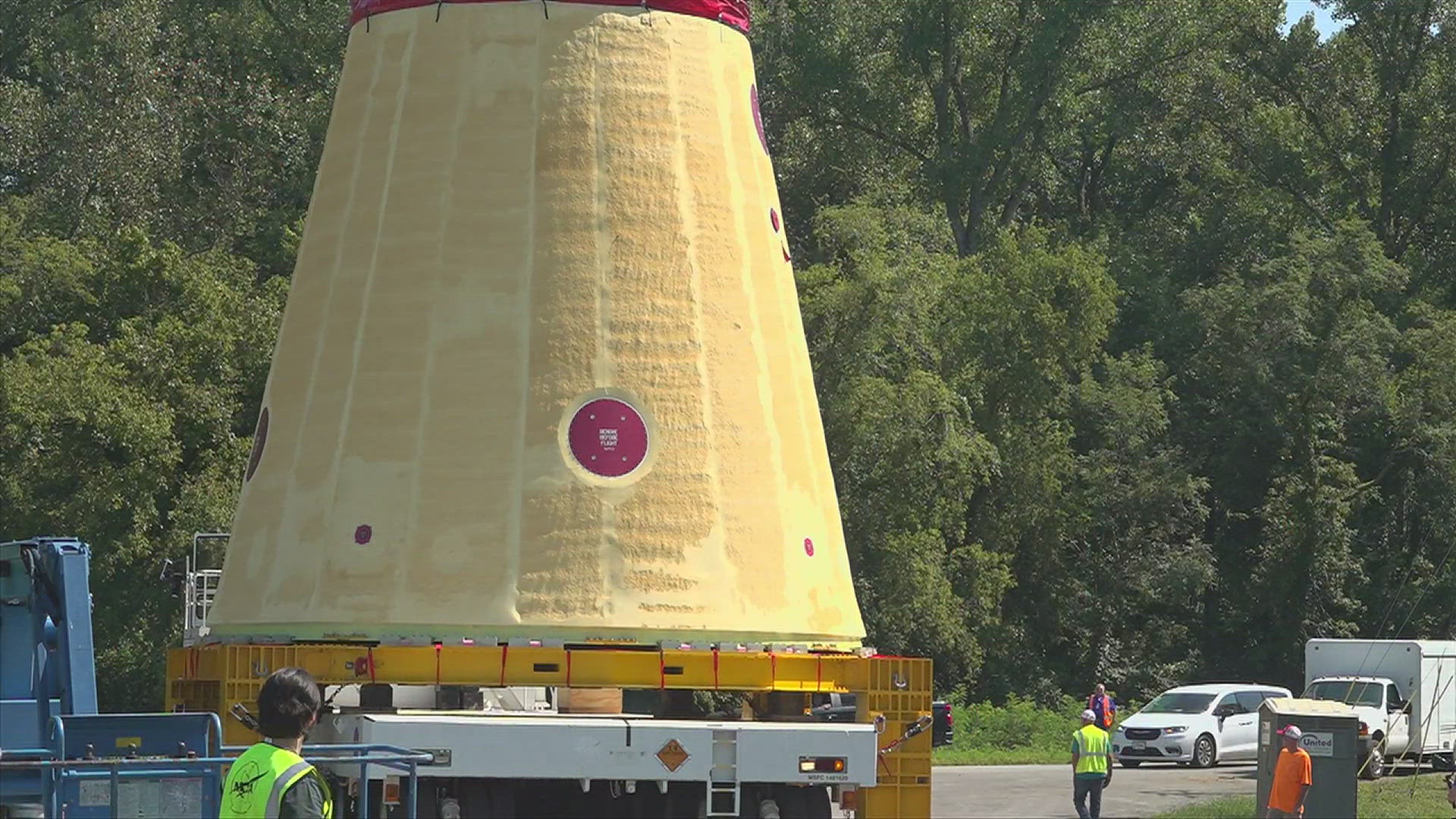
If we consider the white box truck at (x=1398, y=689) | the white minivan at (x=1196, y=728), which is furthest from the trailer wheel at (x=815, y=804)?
the white minivan at (x=1196, y=728)

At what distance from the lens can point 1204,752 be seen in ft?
123

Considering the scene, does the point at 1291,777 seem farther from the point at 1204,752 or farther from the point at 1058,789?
the point at 1204,752

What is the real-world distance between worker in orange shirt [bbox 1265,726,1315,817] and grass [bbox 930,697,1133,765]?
57.3ft

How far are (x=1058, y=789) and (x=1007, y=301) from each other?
18.6 meters

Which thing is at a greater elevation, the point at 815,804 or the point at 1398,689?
the point at 1398,689

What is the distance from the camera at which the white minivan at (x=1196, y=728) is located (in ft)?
122

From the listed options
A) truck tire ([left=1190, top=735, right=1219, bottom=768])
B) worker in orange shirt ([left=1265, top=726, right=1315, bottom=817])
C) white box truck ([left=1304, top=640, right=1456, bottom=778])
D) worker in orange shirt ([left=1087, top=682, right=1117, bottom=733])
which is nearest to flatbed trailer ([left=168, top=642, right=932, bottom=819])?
worker in orange shirt ([left=1265, top=726, right=1315, bottom=817])

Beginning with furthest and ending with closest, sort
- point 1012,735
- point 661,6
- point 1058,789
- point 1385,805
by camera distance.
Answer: point 1012,735 < point 1058,789 < point 1385,805 < point 661,6

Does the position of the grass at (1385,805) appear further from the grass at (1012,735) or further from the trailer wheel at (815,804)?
the trailer wheel at (815,804)

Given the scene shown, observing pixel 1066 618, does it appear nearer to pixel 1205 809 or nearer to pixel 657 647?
pixel 1205 809

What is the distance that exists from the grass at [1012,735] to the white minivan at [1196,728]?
1369mm

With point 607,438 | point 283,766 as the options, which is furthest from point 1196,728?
point 283,766

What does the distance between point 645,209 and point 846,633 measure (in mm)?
3731

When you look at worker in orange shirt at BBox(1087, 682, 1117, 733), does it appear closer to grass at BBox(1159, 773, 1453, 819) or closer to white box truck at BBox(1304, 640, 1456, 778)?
grass at BBox(1159, 773, 1453, 819)
